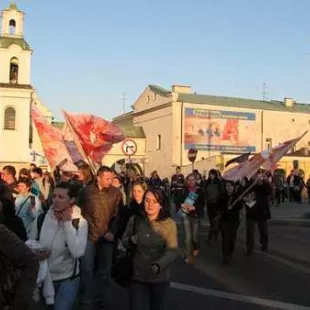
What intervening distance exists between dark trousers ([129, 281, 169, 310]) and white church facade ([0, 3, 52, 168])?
157 ft

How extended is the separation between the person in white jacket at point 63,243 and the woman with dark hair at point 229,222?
673 centimetres

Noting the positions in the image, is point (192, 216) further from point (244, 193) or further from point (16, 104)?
point (16, 104)

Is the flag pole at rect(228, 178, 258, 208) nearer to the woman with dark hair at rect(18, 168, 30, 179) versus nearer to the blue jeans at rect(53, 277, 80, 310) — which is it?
the woman with dark hair at rect(18, 168, 30, 179)

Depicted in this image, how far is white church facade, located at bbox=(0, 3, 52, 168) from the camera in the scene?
2079 inches

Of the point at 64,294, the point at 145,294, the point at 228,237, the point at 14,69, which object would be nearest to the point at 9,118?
the point at 14,69

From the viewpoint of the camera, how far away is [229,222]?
11773 mm

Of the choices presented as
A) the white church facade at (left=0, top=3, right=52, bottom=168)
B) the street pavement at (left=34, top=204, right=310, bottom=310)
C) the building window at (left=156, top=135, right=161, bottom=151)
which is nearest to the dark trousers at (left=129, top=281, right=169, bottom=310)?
the street pavement at (left=34, top=204, right=310, bottom=310)

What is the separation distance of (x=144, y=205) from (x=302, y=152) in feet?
176

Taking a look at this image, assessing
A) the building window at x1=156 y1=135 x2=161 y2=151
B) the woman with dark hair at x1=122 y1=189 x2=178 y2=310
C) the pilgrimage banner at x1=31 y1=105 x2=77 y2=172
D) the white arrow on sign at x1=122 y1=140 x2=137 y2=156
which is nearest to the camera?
the woman with dark hair at x1=122 y1=189 x2=178 y2=310

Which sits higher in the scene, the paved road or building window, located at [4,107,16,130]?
building window, located at [4,107,16,130]

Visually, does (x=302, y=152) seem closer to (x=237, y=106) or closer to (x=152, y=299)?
(x=237, y=106)

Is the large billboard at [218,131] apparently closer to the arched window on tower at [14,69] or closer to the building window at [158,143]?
the building window at [158,143]

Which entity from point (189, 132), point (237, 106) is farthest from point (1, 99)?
point (237, 106)

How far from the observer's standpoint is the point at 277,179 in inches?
1191
